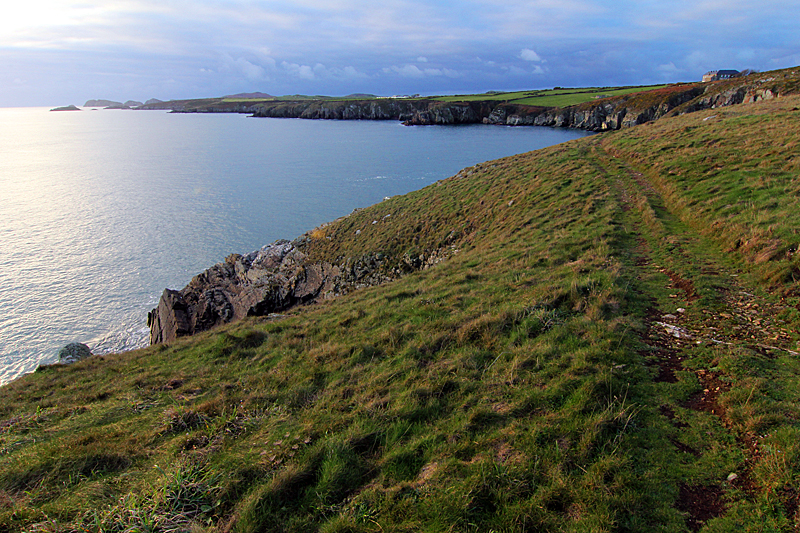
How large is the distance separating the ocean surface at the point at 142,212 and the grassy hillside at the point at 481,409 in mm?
17832

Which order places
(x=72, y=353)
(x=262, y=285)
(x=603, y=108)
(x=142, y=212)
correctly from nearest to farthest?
(x=72, y=353) < (x=262, y=285) < (x=142, y=212) < (x=603, y=108)

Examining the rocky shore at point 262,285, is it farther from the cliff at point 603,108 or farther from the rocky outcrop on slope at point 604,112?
the rocky outcrop on slope at point 604,112

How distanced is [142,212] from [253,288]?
32418 millimetres

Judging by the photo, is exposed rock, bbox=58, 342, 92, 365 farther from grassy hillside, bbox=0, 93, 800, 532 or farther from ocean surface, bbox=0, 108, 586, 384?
grassy hillside, bbox=0, 93, 800, 532

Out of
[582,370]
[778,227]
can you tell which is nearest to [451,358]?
[582,370]

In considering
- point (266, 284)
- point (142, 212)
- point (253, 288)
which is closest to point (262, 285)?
point (266, 284)

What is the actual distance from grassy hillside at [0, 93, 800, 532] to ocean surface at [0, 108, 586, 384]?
58.5 feet

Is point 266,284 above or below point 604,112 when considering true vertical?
below

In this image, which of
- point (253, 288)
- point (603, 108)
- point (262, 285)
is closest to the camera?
point (253, 288)

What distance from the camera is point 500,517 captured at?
4.38m

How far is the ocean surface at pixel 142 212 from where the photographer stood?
27.0 metres

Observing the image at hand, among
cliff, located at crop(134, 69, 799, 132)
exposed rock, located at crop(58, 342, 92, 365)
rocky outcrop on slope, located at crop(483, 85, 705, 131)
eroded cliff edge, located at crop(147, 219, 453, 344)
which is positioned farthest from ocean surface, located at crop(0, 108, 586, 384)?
cliff, located at crop(134, 69, 799, 132)

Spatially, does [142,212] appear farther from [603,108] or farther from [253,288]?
[603,108]

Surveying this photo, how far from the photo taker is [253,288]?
28.8 metres
